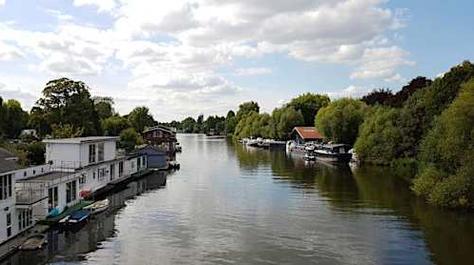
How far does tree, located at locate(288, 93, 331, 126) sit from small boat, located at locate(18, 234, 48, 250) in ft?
339

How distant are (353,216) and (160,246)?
12.9 m

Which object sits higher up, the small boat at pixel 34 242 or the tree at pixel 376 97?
the tree at pixel 376 97

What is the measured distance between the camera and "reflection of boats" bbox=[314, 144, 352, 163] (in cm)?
7349

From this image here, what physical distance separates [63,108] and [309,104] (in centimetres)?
7779

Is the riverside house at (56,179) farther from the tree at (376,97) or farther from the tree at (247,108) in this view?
the tree at (247,108)

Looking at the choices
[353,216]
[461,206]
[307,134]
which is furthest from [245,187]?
[307,134]

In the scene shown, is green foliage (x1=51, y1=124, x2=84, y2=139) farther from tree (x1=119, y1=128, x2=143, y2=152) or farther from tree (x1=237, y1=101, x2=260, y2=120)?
tree (x1=237, y1=101, x2=260, y2=120)

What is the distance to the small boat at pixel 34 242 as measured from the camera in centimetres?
2317

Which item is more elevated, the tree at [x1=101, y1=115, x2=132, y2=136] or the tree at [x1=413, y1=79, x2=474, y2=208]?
the tree at [x1=101, y1=115, x2=132, y2=136]

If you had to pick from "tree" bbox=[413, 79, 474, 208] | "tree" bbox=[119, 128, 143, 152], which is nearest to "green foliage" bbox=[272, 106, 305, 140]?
"tree" bbox=[119, 128, 143, 152]

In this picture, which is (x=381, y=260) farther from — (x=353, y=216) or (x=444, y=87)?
(x=444, y=87)

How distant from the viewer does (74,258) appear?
22.9m

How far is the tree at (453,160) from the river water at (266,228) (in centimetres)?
113

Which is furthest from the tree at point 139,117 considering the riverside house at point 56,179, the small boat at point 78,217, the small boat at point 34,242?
the small boat at point 34,242
